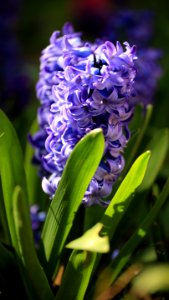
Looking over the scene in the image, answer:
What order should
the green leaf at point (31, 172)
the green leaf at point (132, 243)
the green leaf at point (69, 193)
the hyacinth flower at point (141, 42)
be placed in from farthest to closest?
1. the hyacinth flower at point (141, 42)
2. the green leaf at point (31, 172)
3. the green leaf at point (132, 243)
4. the green leaf at point (69, 193)

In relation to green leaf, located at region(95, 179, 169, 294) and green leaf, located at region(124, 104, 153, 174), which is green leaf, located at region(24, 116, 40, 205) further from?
green leaf, located at region(95, 179, 169, 294)

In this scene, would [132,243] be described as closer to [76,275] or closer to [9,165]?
[76,275]

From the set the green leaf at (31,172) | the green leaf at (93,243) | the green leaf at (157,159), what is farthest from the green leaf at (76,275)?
Result: the green leaf at (31,172)

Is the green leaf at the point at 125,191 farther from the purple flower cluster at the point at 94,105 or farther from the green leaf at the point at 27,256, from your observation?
the green leaf at the point at 27,256

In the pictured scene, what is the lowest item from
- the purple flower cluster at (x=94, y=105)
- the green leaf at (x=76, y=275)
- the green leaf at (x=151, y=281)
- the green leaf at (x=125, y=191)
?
the green leaf at (x=151, y=281)

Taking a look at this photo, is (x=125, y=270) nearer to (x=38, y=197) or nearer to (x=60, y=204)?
(x=60, y=204)

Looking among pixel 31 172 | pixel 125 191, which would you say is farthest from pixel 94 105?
pixel 31 172

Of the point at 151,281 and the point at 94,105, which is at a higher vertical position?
the point at 94,105

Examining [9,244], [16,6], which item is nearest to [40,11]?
[16,6]
